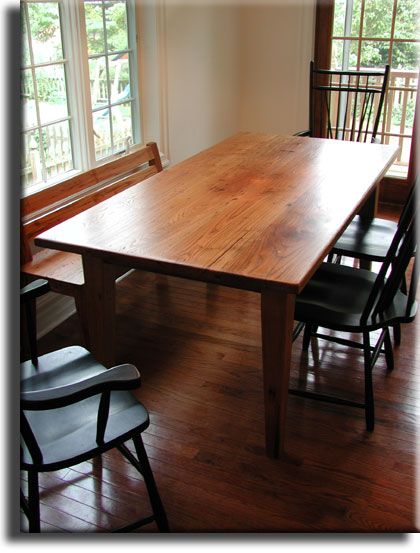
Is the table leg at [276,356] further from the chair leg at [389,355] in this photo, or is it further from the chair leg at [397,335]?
the chair leg at [397,335]

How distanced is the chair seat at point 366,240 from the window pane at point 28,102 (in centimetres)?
143

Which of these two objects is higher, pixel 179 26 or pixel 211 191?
pixel 179 26

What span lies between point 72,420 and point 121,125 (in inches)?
86.7

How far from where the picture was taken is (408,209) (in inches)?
81.2

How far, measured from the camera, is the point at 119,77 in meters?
3.42

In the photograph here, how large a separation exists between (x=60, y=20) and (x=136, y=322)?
1419mm

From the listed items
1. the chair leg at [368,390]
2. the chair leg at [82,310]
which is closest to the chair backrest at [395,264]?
the chair leg at [368,390]

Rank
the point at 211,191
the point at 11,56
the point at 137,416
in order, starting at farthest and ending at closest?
the point at 211,191, the point at 137,416, the point at 11,56

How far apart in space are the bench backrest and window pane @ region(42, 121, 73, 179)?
0.53 feet

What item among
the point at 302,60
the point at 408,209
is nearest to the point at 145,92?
the point at 302,60

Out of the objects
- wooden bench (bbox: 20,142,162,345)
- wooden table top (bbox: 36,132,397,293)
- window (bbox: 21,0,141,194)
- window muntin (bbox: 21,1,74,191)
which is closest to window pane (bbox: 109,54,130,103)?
window (bbox: 21,0,141,194)

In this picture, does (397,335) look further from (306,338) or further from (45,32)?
(45,32)

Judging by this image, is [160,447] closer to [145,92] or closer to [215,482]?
[215,482]

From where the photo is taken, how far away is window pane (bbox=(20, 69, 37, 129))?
2.69m
